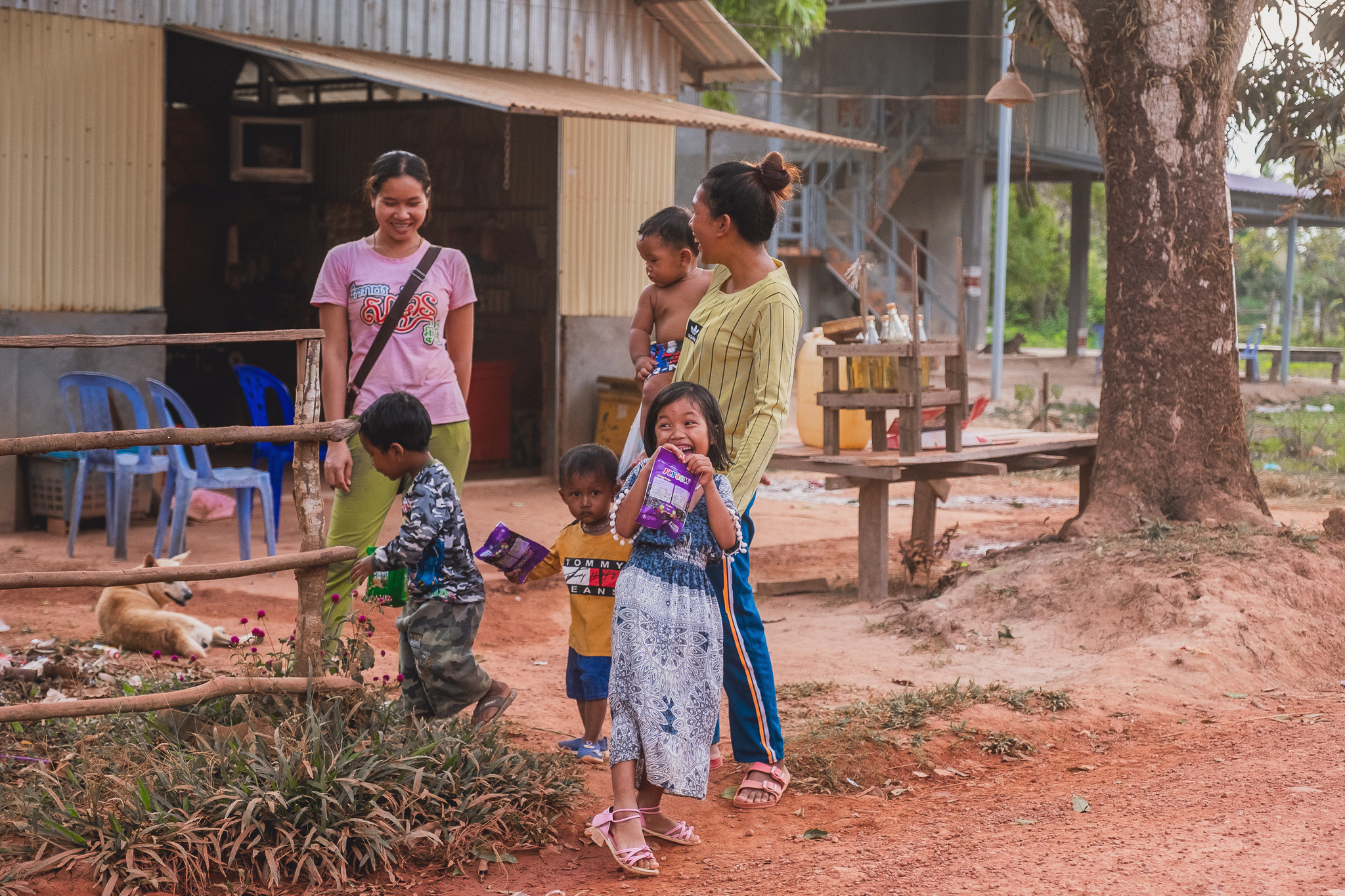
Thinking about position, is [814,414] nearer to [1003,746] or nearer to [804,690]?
[804,690]

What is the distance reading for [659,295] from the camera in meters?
4.40

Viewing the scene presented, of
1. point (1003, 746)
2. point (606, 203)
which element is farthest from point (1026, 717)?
point (606, 203)

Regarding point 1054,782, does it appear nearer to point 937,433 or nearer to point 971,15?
point 937,433

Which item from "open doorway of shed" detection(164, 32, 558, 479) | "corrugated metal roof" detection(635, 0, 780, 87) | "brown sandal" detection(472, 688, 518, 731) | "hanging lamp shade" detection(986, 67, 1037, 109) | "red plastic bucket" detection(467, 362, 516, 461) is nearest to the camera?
"brown sandal" detection(472, 688, 518, 731)

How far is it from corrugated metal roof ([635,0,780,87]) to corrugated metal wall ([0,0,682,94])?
5.0 inches

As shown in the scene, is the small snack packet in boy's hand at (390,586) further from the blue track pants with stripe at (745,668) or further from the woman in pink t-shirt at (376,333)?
the blue track pants with stripe at (745,668)

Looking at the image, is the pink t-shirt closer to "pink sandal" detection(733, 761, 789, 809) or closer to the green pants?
the green pants

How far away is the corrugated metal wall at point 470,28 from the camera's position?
28.4 feet

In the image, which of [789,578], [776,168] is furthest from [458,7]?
[776,168]

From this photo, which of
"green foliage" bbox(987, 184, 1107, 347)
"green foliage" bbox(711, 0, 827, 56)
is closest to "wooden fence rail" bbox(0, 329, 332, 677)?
"green foliage" bbox(711, 0, 827, 56)

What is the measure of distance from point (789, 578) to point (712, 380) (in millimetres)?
4017

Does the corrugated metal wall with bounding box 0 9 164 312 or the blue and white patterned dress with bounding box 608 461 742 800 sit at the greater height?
the corrugated metal wall with bounding box 0 9 164 312

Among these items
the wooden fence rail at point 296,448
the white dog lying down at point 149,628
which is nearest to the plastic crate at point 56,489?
the white dog lying down at point 149,628

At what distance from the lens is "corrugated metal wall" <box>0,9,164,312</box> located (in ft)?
26.0
